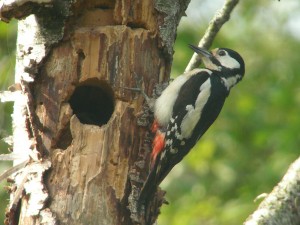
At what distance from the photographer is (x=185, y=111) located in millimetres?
4848

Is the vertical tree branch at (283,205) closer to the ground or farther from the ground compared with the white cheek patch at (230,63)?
closer to the ground

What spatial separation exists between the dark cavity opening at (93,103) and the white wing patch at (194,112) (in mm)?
502

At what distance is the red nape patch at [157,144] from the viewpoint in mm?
4359

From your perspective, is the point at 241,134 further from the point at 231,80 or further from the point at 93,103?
the point at 93,103

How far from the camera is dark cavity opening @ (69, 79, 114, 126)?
14.7 ft

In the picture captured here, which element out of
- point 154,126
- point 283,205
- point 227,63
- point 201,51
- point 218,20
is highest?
point 218,20

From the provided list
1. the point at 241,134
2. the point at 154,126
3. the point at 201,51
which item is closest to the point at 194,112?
the point at 154,126

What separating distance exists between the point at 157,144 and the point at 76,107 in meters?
0.60

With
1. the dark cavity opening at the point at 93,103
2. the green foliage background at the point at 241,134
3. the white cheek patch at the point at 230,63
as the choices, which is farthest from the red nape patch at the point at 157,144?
the green foliage background at the point at 241,134

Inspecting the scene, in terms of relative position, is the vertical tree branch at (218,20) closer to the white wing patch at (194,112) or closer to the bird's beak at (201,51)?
the bird's beak at (201,51)

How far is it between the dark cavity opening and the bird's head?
0.94m

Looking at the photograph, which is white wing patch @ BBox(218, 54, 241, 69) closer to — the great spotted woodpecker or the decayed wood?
the great spotted woodpecker

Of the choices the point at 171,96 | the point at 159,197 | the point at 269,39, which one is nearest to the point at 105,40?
the point at 171,96

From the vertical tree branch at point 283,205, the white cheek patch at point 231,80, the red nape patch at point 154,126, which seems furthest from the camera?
the white cheek patch at point 231,80
